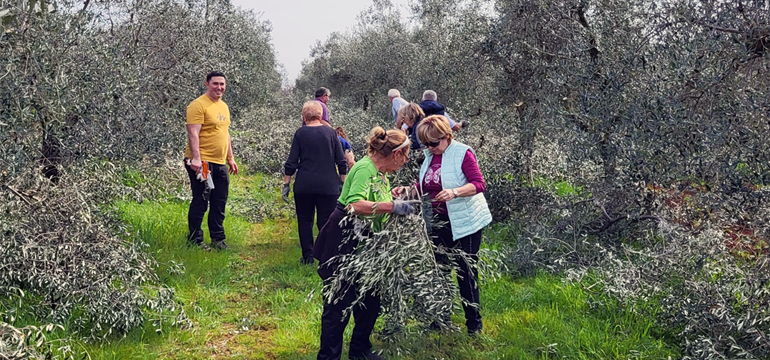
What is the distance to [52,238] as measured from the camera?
14.6 feet

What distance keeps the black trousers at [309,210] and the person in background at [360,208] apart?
230 centimetres

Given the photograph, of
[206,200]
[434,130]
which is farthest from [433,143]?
[206,200]

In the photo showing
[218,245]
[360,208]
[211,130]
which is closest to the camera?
[360,208]

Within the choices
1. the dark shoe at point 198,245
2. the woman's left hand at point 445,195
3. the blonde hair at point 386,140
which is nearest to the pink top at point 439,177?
the woman's left hand at point 445,195

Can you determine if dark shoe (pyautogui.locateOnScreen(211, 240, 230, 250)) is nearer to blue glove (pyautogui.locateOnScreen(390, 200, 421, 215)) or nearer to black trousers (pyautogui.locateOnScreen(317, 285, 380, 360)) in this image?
black trousers (pyautogui.locateOnScreen(317, 285, 380, 360))

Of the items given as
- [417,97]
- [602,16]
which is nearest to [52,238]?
[602,16]

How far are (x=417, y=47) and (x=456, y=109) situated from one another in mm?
10257

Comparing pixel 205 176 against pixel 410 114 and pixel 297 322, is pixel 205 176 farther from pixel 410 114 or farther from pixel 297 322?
pixel 410 114

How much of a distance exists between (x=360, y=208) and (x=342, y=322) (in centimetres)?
88

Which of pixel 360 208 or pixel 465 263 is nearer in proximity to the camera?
pixel 360 208

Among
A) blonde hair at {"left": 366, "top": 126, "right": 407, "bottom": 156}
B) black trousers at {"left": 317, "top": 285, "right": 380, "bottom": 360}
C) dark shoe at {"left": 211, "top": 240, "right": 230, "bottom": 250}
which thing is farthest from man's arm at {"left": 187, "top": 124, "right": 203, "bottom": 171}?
blonde hair at {"left": 366, "top": 126, "right": 407, "bottom": 156}

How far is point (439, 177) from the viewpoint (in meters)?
4.49

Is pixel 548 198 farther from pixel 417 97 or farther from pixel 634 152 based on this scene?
pixel 417 97

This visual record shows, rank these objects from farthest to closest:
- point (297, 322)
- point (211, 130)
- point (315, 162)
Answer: point (211, 130) → point (315, 162) → point (297, 322)
